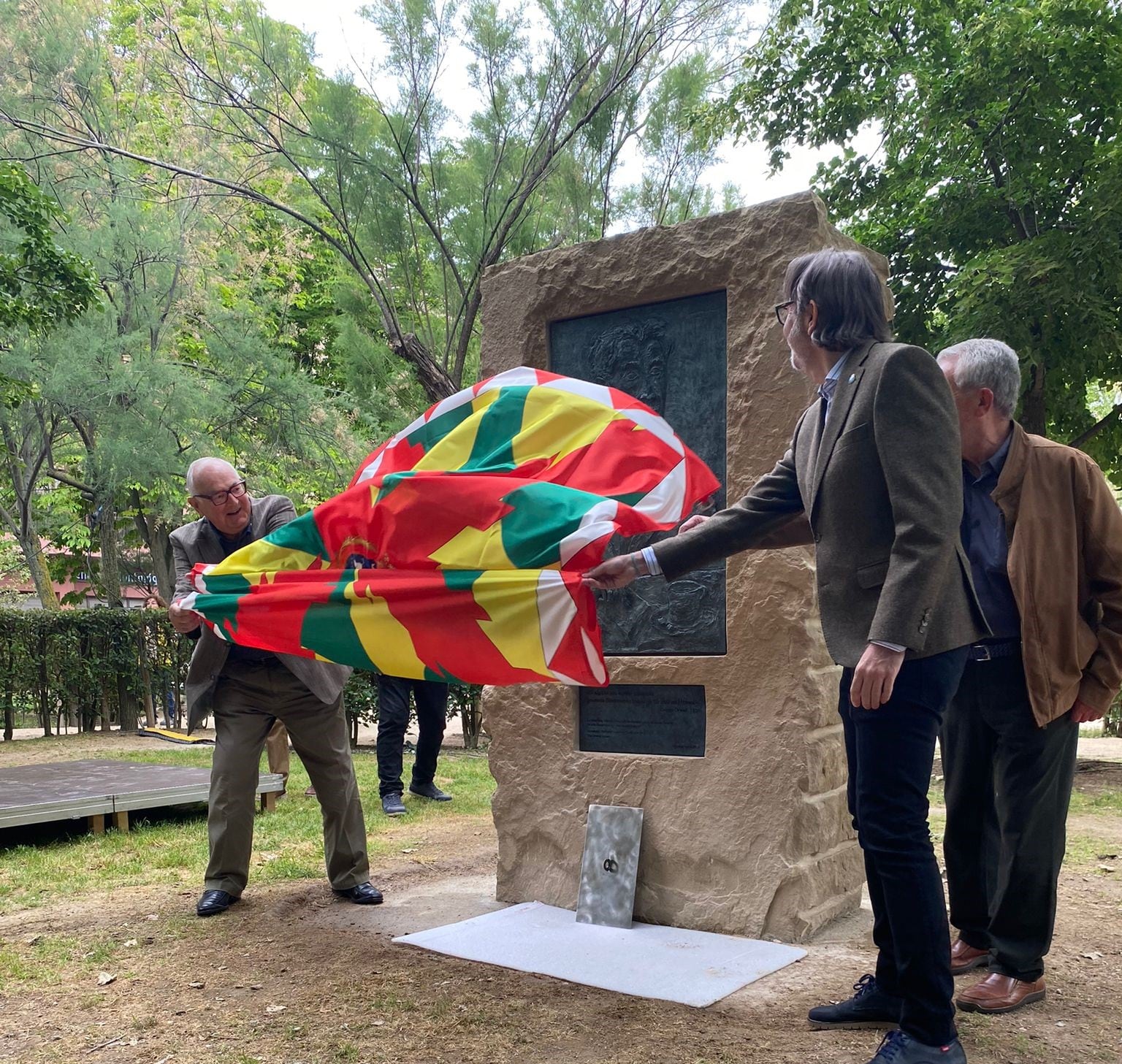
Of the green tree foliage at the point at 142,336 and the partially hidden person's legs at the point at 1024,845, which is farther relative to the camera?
the green tree foliage at the point at 142,336

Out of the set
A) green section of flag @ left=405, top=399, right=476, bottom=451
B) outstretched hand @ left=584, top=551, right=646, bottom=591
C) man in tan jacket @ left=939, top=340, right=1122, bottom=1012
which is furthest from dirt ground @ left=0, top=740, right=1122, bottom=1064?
green section of flag @ left=405, top=399, right=476, bottom=451

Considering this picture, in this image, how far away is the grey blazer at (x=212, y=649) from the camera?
4.56m

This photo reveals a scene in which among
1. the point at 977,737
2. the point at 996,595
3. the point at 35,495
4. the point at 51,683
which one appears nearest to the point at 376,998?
the point at 977,737

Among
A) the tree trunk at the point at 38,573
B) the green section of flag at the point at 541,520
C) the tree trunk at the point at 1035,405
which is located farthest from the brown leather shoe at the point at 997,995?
the tree trunk at the point at 38,573

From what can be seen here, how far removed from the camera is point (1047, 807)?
10.4 feet

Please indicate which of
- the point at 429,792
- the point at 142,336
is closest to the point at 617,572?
the point at 429,792

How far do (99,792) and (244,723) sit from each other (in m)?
2.69

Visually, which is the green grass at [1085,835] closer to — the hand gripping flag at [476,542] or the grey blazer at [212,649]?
the hand gripping flag at [476,542]

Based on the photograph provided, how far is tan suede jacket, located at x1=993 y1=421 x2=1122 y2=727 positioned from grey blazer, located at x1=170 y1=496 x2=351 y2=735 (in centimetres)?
268

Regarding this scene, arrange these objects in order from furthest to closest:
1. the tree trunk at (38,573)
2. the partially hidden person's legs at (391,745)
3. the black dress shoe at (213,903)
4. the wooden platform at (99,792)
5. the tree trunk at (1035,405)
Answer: the tree trunk at (38,573)
the tree trunk at (1035,405)
the partially hidden person's legs at (391,745)
the wooden platform at (99,792)
the black dress shoe at (213,903)

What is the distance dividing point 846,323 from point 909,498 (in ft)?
1.81

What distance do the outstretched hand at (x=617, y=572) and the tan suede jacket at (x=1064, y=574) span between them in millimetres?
1136

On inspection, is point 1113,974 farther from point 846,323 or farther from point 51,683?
point 51,683

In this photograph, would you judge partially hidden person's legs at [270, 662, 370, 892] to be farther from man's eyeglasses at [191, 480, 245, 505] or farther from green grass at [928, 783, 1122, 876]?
green grass at [928, 783, 1122, 876]
